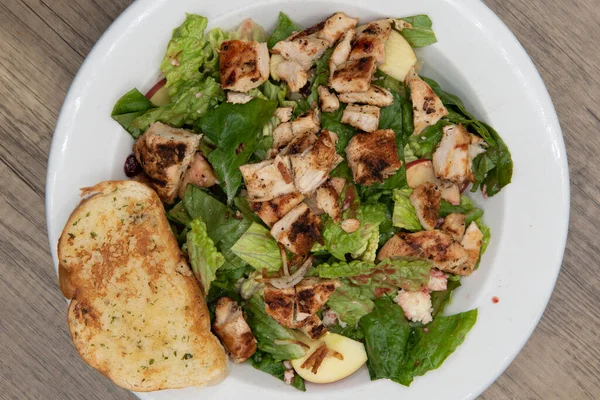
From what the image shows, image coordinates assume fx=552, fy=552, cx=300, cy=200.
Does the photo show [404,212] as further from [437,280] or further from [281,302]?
[281,302]

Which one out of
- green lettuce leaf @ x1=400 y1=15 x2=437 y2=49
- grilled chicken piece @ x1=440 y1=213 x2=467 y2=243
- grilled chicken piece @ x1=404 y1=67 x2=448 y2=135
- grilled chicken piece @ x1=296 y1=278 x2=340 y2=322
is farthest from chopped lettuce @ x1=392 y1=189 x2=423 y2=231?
green lettuce leaf @ x1=400 y1=15 x2=437 y2=49

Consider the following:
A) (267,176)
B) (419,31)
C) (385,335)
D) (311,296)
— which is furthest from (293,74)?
(385,335)

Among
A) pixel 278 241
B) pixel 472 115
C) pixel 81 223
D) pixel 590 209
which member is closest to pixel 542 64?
pixel 472 115

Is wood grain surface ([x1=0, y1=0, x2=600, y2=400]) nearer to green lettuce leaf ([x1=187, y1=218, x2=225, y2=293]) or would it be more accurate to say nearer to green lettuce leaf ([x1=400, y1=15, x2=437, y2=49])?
green lettuce leaf ([x1=400, y1=15, x2=437, y2=49])

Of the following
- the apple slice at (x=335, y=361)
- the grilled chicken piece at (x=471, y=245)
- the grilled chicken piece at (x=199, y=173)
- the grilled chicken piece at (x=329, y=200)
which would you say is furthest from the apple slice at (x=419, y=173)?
the grilled chicken piece at (x=199, y=173)

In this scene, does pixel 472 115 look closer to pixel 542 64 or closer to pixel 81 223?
pixel 542 64
